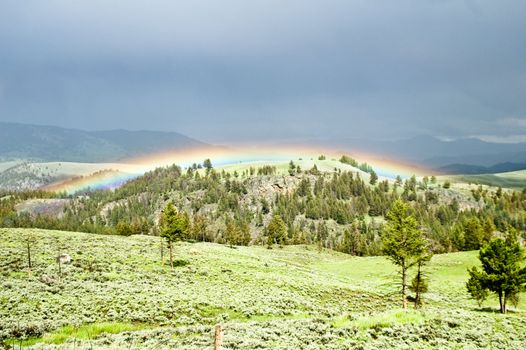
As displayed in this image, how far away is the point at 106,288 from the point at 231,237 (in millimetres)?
106679

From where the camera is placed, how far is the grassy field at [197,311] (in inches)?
883

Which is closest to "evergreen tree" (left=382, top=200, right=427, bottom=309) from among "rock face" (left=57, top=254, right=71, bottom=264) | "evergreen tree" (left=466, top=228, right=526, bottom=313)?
"evergreen tree" (left=466, top=228, right=526, bottom=313)

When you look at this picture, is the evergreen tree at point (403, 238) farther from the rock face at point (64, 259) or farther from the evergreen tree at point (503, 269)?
the rock face at point (64, 259)

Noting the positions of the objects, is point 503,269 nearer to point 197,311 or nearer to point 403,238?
point 403,238

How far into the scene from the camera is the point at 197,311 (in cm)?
3422

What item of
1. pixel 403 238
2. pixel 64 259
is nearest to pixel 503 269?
pixel 403 238

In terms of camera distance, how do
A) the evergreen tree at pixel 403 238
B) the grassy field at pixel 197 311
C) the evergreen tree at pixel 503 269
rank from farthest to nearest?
the evergreen tree at pixel 403 238 < the evergreen tree at pixel 503 269 < the grassy field at pixel 197 311

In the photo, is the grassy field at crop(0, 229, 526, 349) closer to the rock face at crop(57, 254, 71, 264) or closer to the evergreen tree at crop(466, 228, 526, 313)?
the rock face at crop(57, 254, 71, 264)

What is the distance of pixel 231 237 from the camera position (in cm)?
14438

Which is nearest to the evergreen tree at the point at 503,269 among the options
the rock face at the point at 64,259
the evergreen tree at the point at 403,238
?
the evergreen tree at the point at 403,238

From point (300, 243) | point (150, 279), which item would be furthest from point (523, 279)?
point (300, 243)

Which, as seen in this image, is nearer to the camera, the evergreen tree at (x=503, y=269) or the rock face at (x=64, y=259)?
the evergreen tree at (x=503, y=269)

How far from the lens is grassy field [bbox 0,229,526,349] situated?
73.6 ft

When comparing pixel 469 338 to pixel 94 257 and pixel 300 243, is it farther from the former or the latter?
pixel 300 243
